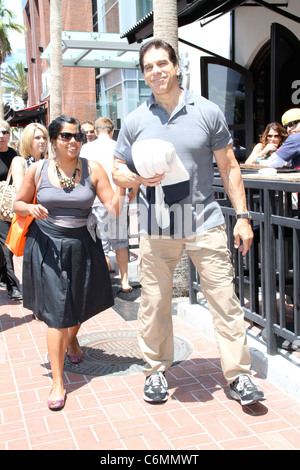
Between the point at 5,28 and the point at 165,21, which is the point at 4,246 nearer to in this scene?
the point at 165,21

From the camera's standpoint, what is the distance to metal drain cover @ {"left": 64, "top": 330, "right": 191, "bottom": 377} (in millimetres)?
4332

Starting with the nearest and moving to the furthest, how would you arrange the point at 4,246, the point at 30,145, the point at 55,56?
1. the point at 30,145
2. the point at 4,246
3. the point at 55,56

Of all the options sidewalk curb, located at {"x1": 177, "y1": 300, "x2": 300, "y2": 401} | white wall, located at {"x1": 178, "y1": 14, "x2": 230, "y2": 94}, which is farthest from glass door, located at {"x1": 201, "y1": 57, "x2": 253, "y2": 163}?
sidewalk curb, located at {"x1": 177, "y1": 300, "x2": 300, "y2": 401}

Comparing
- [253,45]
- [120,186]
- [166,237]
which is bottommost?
[166,237]

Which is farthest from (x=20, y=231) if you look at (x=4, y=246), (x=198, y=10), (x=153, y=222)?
(x=198, y=10)

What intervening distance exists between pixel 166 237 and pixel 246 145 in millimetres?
7427

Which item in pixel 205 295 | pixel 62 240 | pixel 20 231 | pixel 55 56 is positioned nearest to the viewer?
pixel 205 295

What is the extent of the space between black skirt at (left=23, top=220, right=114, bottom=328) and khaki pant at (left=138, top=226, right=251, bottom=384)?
49 centimetres

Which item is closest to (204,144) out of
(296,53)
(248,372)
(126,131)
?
(126,131)

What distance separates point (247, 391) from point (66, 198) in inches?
68.8

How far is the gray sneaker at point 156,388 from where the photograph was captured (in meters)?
3.64

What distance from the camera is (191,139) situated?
3.37 m

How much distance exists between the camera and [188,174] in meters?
3.34
